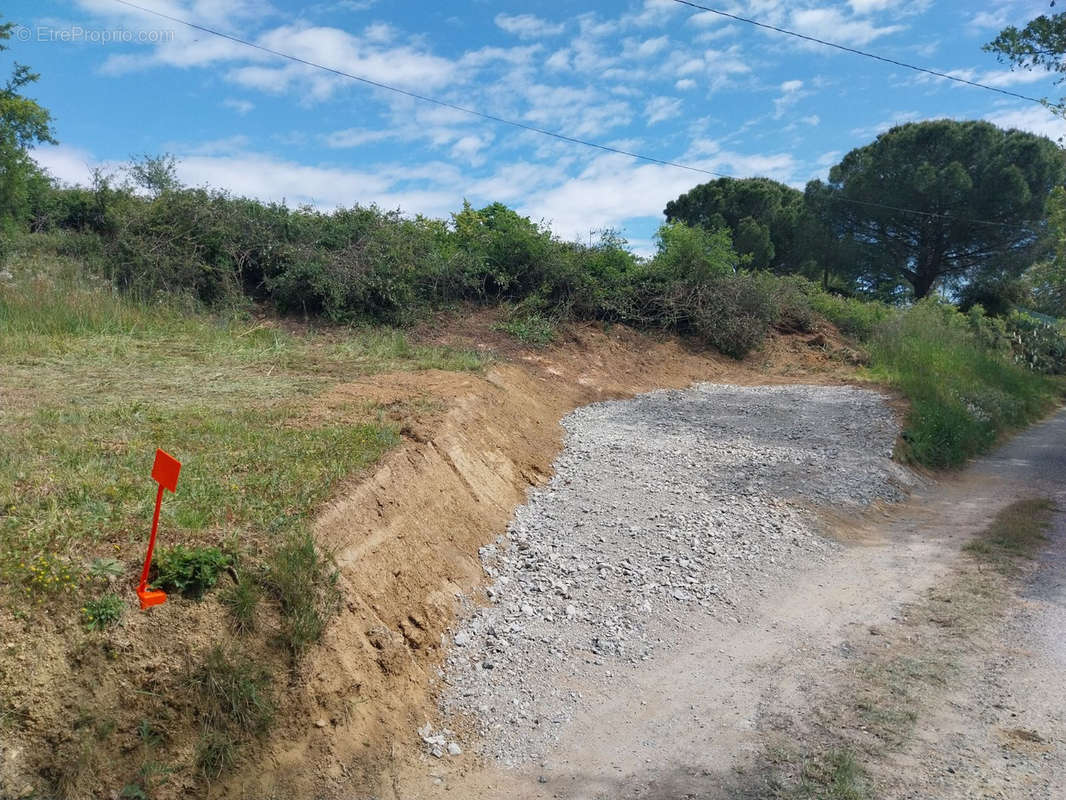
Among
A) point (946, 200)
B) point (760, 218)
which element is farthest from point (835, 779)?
point (760, 218)

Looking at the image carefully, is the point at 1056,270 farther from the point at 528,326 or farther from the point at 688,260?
the point at 528,326

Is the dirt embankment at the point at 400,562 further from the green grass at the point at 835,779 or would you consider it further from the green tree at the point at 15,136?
the green tree at the point at 15,136

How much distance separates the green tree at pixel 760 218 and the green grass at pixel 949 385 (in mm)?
10456

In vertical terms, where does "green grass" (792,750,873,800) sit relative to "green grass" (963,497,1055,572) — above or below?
below

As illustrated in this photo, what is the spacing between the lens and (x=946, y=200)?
84.0 ft

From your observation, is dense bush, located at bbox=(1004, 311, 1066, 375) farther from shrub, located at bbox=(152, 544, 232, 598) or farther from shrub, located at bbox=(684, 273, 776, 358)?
shrub, located at bbox=(152, 544, 232, 598)

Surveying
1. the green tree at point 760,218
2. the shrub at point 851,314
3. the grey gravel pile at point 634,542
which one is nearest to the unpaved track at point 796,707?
the grey gravel pile at point 634,542

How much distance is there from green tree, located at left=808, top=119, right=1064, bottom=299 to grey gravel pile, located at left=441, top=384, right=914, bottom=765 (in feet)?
58.3

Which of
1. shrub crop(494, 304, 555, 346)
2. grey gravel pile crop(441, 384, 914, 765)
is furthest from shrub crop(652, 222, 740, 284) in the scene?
grey gravel pile crop(441, 384, 914, 765)

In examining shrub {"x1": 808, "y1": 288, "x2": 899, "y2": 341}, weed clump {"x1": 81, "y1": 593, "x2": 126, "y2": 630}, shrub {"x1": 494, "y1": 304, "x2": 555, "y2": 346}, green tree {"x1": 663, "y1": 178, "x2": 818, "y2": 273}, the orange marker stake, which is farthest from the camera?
green tree {"x1": 663, "y1": 178, "x2": 818, "y2": 273}

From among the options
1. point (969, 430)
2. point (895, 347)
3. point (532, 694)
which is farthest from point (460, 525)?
point (895, 347)

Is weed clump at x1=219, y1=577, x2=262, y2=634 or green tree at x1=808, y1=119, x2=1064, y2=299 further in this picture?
green tree at x1=808, y1=119, x2=1064, y2=299

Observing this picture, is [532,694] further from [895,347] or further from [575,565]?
[895,347]

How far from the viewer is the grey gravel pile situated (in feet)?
15.1
